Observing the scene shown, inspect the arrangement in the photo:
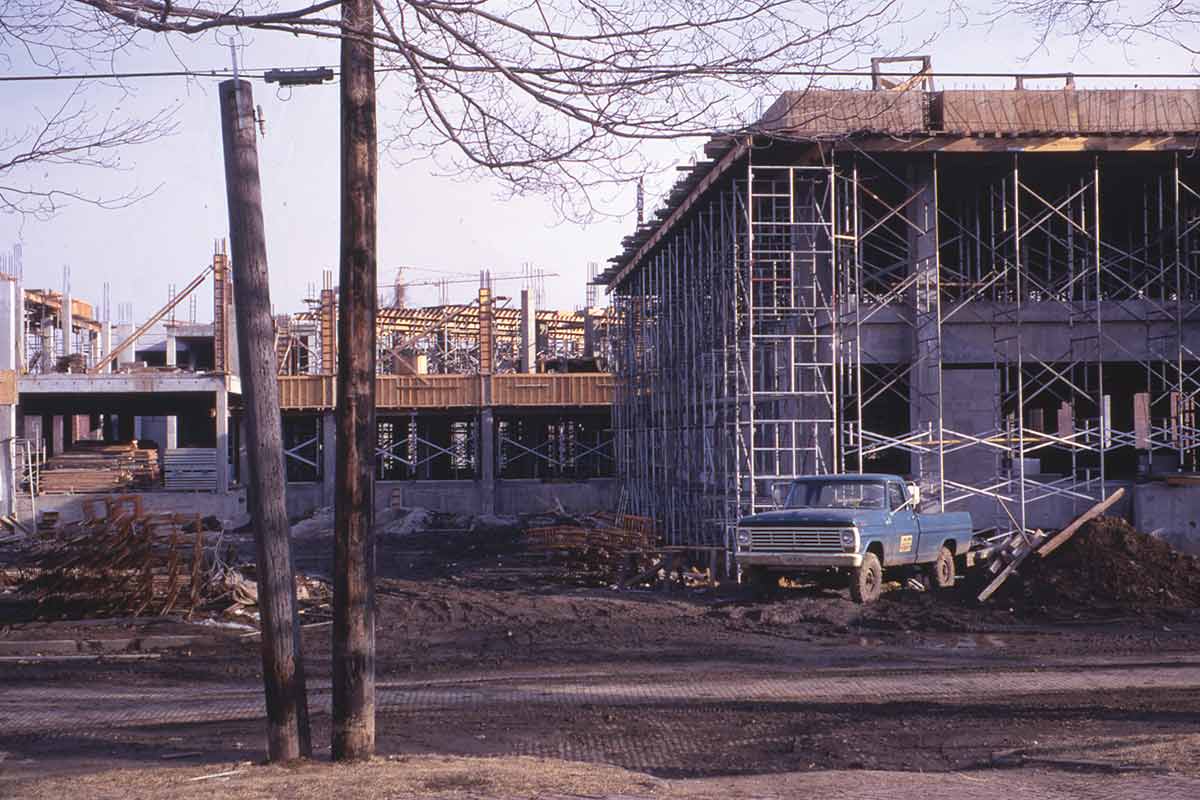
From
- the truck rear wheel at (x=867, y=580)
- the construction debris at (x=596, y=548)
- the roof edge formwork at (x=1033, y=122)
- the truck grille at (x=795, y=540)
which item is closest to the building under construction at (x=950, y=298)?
the roof edge formwork at (x=1033, y=122)

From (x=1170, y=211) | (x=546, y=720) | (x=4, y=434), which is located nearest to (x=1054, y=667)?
(x=546, y=720)

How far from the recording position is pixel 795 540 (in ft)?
68.6

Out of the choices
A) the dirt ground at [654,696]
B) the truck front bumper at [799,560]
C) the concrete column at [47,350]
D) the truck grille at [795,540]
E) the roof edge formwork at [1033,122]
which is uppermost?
the roof edge formwork at [1033,122]

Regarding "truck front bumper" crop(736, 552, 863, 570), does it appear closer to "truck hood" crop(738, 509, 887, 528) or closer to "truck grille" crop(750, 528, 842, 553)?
"truck grille" crop(750, 528, 842, 553)

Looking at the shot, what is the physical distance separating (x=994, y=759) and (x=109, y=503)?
14.8 metres

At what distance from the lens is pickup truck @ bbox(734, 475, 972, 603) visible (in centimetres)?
2067

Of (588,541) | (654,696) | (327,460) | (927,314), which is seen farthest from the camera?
(327,460)

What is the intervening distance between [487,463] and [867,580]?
1119 inches

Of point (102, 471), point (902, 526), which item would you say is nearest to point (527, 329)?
point (102, 471)

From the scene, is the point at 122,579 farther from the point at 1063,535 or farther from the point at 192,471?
the point at 192,471

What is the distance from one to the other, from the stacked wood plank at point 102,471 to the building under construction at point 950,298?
22.4 metres

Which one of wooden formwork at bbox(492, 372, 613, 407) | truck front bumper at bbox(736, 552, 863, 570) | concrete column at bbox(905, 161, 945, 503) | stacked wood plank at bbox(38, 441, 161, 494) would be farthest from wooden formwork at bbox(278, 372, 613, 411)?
truck front bumper at bbox(736, 552, 863, 570)

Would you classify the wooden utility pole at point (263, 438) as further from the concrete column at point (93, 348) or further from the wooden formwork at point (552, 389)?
the concrete column at point (93, 348)

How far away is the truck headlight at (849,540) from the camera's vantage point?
20542 mm
